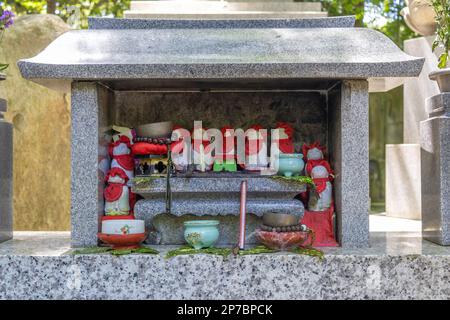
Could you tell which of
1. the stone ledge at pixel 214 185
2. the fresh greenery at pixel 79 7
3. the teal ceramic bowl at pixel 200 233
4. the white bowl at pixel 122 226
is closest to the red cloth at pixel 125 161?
the stone ledge at pixel 214 185

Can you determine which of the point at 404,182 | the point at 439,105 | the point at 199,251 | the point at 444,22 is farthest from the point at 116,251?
the point at 404,182

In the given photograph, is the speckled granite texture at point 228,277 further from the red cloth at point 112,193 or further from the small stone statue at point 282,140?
the small stone statue at point 282,140

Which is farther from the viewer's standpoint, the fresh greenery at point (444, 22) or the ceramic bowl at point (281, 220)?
the fresh greenery at point (444, 22)

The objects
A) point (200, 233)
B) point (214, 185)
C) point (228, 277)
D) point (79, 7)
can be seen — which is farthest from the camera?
point (79, 7)

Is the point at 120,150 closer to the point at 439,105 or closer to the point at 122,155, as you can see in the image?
the point at 122,155

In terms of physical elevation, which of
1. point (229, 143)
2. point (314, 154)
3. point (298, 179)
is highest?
point (229, 143)

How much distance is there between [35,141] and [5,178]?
403 centimetres

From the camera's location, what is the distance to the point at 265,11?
7879 mm

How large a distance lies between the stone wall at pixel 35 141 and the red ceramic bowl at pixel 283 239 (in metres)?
5.57

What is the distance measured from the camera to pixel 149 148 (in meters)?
5.52

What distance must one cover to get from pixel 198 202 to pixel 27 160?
5.17m

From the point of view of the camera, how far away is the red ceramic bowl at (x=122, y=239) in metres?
4.90

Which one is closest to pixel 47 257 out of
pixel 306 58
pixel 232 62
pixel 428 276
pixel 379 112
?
pixel 232 62

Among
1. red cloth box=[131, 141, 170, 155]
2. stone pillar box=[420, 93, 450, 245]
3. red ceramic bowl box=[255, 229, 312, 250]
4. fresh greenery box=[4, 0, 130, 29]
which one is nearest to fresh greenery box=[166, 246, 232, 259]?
red ceramic bowl box=[255, 229, 312, 250]
